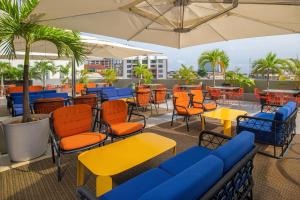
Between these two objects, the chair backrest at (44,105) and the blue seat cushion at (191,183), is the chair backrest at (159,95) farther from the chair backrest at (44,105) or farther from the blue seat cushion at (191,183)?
the blue seat cushion at (191,183)

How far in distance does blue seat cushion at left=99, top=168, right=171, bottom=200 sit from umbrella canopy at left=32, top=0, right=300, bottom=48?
101 inches

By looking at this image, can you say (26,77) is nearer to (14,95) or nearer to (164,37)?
(14,95)

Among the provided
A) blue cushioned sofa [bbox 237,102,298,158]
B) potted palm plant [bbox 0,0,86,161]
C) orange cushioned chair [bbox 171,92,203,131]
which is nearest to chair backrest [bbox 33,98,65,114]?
potted palm plant [bbox 0,0,86,161]

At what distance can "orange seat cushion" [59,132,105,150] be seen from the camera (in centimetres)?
289

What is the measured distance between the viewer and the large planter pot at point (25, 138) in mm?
3287

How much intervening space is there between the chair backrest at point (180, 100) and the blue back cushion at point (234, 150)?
3.48 metres

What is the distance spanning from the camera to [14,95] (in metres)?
5.98

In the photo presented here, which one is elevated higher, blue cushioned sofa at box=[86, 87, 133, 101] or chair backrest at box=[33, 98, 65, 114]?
blue cushioned sofa at box=[86, 87, 133, 101]

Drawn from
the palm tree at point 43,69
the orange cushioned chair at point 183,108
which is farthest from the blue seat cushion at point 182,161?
the palm tree at point 43,69

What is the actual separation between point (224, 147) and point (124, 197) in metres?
0.95

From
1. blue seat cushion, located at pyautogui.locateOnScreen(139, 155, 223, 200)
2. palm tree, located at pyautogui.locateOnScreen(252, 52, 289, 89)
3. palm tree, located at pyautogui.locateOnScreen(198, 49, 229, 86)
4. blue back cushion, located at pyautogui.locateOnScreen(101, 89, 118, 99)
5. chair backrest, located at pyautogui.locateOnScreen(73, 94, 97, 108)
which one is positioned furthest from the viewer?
palm tree, located at pyautogui.locateOnScreen(198, 49, 229, 86)

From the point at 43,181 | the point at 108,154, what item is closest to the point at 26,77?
the point at 43,181

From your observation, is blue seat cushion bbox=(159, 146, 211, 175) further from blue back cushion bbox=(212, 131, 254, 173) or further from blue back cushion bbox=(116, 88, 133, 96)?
blue back cushion bbox=(116, 88, 133, 96)

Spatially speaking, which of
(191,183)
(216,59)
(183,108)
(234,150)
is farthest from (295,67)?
(191,183)
